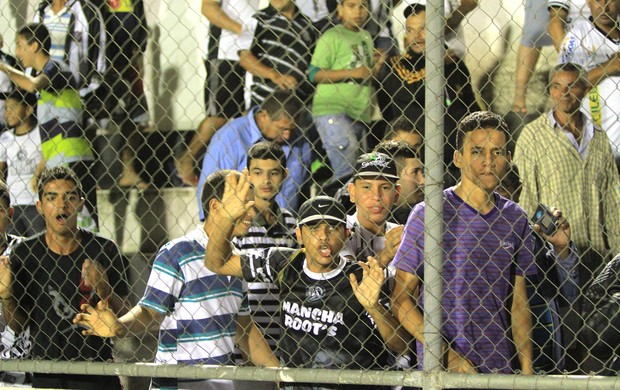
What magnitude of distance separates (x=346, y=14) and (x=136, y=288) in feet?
6.47

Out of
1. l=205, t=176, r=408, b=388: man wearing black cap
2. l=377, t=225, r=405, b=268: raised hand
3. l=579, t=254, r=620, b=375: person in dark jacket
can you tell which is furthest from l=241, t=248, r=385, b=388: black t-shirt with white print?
l=579, t=254, r=620, b=375: person in dark jacket

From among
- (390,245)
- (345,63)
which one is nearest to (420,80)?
(345,63)

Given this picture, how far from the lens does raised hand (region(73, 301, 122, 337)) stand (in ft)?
15.2

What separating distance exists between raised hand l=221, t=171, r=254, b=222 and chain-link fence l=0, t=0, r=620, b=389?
1cm

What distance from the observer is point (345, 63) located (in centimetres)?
604

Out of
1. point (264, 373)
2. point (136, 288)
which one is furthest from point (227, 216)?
point (136, 288)

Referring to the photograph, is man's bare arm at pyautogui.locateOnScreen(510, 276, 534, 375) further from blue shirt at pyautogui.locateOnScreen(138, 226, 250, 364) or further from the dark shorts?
the dark shorts

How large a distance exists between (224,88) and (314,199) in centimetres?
198

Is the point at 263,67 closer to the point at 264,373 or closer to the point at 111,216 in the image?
the point at 111,216

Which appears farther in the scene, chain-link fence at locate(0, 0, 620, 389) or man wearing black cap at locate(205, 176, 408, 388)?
man wearing black cap at locate(205, 176, 408, 388)

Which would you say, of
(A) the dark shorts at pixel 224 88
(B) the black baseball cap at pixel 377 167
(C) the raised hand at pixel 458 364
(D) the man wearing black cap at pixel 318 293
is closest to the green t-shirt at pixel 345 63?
(A) the dark shorts at pixel 224 88

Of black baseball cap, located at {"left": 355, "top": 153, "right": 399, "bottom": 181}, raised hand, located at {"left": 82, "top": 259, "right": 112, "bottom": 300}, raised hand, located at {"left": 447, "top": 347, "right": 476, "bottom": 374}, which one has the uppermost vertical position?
black baseball cap, located at {"left": 355, "top": 153, "right": 399, "bottom": 181}

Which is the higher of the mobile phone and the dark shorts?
the mobile phone

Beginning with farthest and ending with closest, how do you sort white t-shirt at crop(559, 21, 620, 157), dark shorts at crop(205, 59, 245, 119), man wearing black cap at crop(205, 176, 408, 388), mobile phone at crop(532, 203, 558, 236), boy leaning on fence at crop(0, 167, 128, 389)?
1. dark shorts at crop(205, 59, 245, 119)
2. white t-shirt at crop(559, 21, 620, 157)
3. boy leaning on fence at crop(0, 167, 128, 389)
4. mobile phone at crop(532, 203, 558, 236)
5. man wearing black cap at crop(205, 176, 408, 388)
